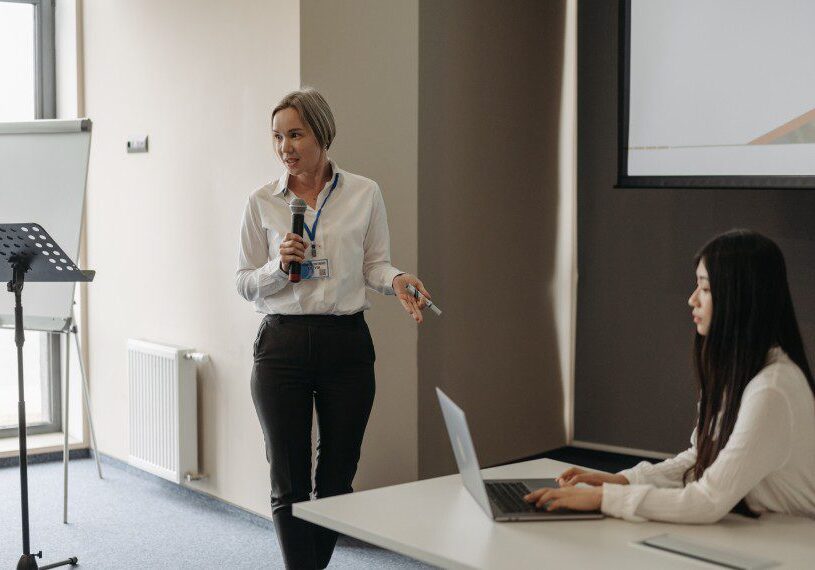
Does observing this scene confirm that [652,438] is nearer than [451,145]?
No

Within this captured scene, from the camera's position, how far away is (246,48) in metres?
4.13

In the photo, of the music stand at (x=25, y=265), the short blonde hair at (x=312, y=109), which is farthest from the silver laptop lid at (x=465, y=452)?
the music stand at (x=25, y=265)

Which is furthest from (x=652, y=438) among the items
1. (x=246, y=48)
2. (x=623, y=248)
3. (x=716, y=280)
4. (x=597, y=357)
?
(x=716, y=280)

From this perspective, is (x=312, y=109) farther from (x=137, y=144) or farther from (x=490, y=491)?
(x=137, y=144)

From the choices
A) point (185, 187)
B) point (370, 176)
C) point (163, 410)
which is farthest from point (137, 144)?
point (370, 176)

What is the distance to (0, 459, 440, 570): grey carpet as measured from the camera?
3.78m

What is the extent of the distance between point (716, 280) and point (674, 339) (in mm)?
3056

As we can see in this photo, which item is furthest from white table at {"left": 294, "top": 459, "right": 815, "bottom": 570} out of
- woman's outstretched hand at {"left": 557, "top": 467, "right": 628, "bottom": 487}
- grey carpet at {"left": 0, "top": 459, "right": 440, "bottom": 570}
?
grey carpet at {"left": 0, "top": 459, "right": 440, "bottom": 570}

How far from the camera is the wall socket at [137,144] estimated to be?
190 inches

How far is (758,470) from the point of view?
181 centimetres

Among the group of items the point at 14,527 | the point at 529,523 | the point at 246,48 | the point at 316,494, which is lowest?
the point at 14,527

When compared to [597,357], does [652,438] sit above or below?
below

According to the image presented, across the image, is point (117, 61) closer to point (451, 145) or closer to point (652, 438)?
point (451, 145)

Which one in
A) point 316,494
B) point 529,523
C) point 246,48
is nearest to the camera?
point 529,523
